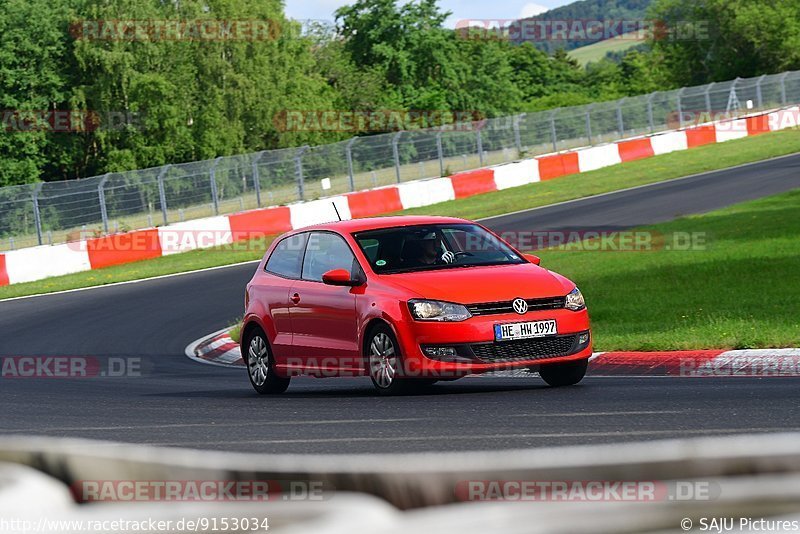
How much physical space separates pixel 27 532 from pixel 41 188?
98.3 ft

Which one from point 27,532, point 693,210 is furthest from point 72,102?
point 27,532

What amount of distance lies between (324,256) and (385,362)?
5.55 ft

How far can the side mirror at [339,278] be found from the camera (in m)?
11.2

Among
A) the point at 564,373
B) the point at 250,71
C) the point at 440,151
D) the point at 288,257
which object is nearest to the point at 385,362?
the point at 564,373

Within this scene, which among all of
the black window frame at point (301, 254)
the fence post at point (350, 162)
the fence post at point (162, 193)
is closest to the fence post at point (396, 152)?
the fence post at point (350, 162)

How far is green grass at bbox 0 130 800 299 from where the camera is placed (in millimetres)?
28562

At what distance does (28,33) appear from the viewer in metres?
63.6

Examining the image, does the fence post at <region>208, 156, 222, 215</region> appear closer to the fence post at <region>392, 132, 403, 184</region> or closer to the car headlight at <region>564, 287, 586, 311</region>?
→ the fence post at <region>392, 132, 403, 184</region>

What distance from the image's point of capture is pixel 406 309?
10.4 meters

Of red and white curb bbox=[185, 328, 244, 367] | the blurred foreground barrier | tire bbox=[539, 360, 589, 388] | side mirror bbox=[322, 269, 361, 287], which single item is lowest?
red and white curb bbox=[185, 328, 244, 367]

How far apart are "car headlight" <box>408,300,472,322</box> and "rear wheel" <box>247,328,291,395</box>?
229 cm

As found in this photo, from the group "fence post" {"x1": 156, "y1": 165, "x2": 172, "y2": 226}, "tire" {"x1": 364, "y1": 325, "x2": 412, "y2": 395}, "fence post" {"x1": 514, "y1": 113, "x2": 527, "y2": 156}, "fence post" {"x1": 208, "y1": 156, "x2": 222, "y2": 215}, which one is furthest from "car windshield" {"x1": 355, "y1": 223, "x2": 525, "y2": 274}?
"fence post" {"x1": 514, "y1": 113, "x2": 527, "y2": 156}

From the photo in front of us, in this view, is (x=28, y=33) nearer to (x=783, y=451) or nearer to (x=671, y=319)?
(x=671, y=319)

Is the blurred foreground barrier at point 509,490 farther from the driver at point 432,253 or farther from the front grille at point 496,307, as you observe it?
the driver at point 432,253
